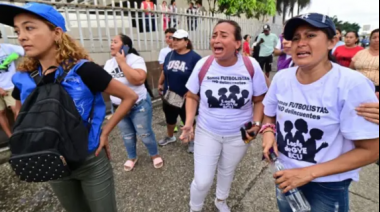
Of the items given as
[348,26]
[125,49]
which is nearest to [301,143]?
[125,49]

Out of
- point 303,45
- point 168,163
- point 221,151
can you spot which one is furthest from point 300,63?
point 168,163

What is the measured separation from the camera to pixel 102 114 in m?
1.56

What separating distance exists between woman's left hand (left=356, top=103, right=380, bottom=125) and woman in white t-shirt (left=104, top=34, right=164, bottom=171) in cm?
219

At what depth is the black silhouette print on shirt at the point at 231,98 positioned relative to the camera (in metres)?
2.02

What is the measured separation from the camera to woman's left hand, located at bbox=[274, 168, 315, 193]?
4.10 ft

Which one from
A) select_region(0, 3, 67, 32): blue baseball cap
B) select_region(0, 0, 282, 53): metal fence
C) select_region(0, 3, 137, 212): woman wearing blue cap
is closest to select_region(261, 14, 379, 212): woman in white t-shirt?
select_region(0, 3, 137, 212): woman wearing blue cap

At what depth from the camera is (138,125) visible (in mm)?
2955

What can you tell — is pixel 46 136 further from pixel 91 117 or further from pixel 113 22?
pixel 113 22

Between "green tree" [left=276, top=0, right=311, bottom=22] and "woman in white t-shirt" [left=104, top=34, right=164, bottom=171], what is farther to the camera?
"green tree" [left=276, top=0, right=311, bottom=22]

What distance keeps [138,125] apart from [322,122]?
2.23 meters

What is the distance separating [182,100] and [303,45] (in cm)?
231

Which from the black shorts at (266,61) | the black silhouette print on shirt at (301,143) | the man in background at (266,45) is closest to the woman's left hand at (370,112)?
the black silhouette print on shirt at (301,143)

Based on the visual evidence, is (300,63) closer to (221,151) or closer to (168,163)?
(221,151)

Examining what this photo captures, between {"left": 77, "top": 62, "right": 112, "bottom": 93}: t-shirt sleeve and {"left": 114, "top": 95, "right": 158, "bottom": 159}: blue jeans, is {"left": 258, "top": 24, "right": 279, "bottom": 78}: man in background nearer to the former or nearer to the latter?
{"left": 114, "top": 95, "right": 158, "bottom": 159}: blue jeans
